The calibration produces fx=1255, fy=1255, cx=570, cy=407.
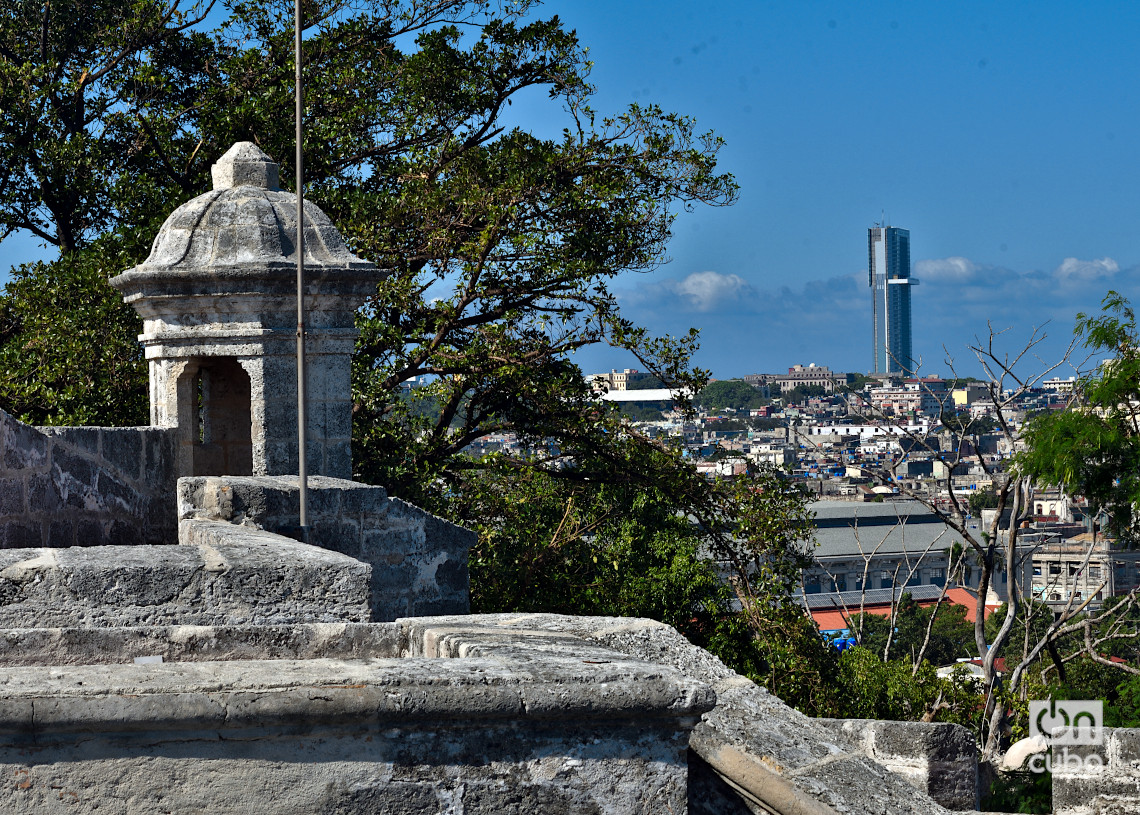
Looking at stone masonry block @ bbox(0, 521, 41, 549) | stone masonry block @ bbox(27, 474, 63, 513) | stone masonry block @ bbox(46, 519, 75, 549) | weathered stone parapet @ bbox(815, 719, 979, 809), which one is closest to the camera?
weathered stone parapet @ bbox(815, 719, 979, 809)

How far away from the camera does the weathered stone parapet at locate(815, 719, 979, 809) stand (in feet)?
15.4

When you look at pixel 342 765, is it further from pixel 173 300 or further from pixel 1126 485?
pixel 1126 485

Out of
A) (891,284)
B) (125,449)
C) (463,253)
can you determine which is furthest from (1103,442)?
(891,284)

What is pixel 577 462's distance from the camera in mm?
10625

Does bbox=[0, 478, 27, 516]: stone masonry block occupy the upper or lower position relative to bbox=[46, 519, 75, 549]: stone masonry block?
upper

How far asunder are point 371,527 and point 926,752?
225cm

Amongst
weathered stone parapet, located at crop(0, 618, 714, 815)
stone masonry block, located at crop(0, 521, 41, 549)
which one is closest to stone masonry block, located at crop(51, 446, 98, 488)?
stone masonry block, located at crop(0, 521, 41, 549)

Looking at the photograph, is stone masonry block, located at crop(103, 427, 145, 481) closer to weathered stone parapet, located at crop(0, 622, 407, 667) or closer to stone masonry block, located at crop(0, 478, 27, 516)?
stone masonry block, located at crop(0, 478, 27, 516)

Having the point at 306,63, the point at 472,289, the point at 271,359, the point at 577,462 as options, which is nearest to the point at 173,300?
the point at 271,359

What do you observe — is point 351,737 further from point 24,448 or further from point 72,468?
point 72,468

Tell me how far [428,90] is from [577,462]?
3488 millimetres

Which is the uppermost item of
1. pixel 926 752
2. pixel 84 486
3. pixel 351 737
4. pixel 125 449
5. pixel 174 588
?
pixel 125 449

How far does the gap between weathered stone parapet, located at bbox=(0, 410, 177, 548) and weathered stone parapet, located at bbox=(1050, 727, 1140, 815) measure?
4.05 m

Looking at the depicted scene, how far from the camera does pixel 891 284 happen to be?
13012cm
